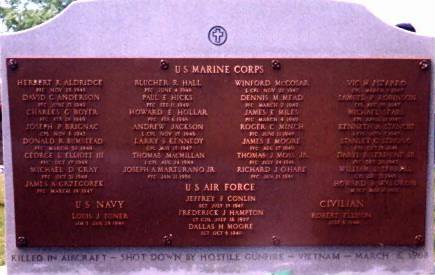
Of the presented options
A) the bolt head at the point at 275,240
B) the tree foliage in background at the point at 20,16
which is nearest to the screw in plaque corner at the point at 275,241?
the bolt head at the point at 275,240

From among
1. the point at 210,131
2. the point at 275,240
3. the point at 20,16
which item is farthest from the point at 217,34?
the point at 20,16

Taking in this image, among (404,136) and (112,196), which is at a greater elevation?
(404,136)

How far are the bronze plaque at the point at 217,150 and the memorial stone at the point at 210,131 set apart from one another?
1cm

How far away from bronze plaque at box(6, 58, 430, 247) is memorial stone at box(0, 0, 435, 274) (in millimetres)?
15

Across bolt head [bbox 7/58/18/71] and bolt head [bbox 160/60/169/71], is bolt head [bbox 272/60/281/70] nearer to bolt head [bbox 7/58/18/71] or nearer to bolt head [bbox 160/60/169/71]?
bolt head [bbox 160/60/169/71]

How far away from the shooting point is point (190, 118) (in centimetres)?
470

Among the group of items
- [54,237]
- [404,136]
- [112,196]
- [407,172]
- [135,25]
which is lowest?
[54,237]

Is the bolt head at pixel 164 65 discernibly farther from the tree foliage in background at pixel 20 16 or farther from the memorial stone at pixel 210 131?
the tree foliage in background at pixel 20 16

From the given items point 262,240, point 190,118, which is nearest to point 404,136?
point 262,240

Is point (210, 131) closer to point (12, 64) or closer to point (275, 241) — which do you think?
point (275, 241)

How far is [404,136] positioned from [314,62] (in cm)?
122

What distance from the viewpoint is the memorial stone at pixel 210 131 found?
183 inches

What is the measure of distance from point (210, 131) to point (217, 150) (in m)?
0.21

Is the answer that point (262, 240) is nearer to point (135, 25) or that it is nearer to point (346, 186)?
point (346, 186)
